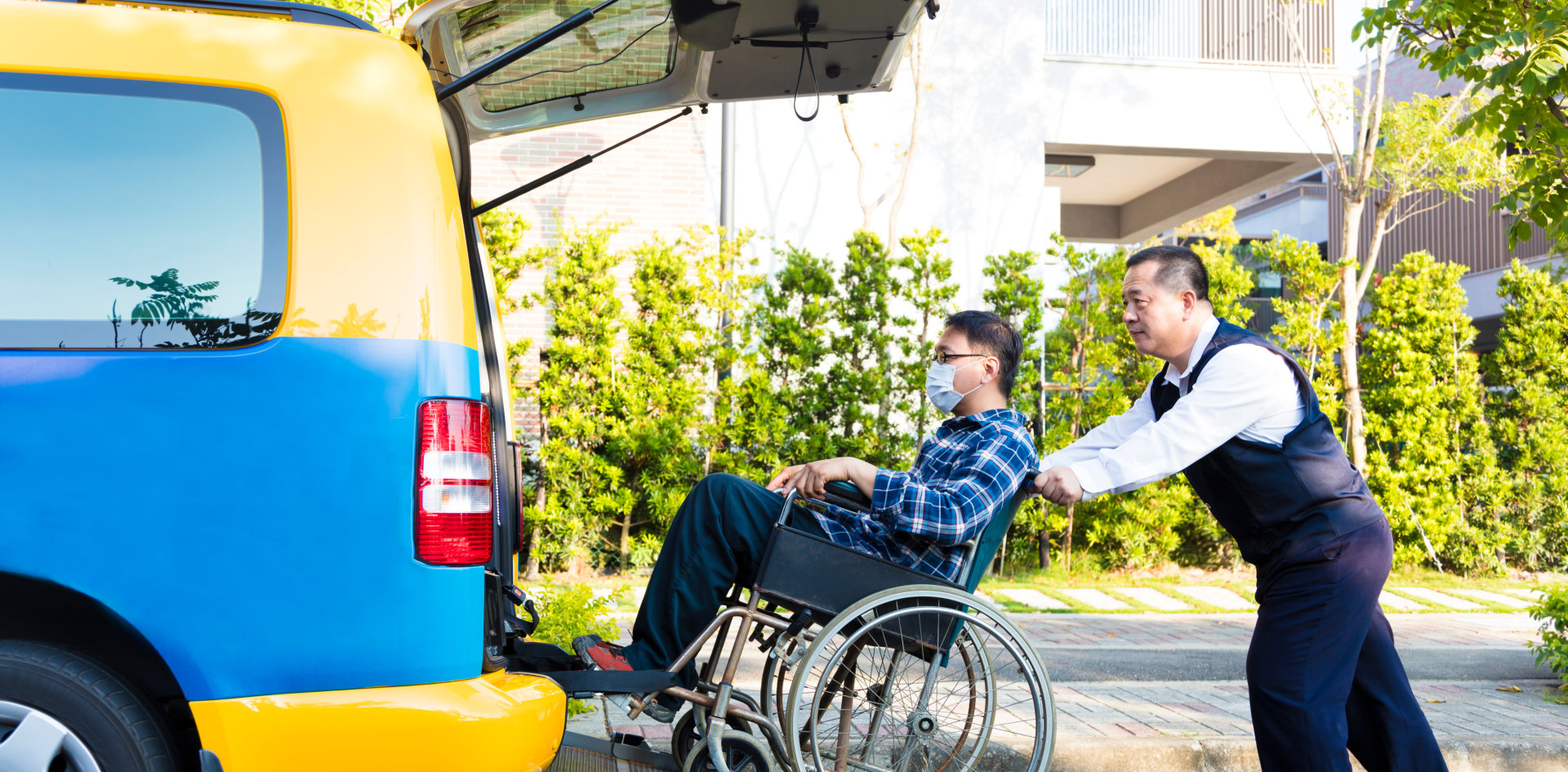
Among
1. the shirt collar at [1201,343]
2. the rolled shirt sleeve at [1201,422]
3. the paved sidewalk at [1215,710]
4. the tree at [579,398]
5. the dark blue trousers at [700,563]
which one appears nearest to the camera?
the rolled shirt sleeve at [1201,422]

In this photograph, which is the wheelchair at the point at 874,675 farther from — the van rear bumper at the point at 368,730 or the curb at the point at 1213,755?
the curb at the point at 1213,755

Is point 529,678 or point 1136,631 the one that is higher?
Result: point 529,678

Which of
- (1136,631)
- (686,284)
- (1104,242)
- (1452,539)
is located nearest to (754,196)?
(686,284)

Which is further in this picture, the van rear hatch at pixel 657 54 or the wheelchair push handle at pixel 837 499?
the van rear hatch at pixel 657 54

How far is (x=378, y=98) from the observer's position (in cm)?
229

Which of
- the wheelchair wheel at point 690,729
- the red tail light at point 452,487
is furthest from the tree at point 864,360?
the red tail light at point 452,487

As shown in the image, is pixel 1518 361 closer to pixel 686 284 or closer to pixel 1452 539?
pixel 1452 539

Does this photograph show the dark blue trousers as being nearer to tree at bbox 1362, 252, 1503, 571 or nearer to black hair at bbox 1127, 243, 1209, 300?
black hair at bbox 1127, 243, 1209, 300

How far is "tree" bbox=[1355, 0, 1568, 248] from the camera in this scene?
3930 millimetres

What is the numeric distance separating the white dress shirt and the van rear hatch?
1307 millimetres

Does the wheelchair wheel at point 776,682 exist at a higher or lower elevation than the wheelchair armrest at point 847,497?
lower

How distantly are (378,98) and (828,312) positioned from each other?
6.31 meters

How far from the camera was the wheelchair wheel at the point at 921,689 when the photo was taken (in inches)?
114

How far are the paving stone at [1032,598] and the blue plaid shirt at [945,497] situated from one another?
14.6 feet
